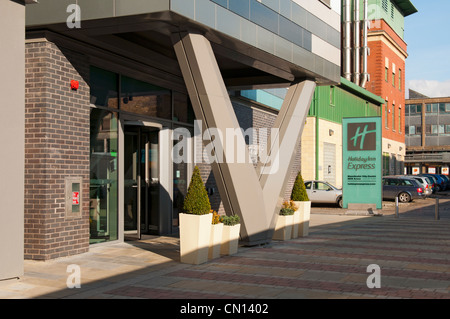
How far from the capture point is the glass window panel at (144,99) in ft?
41.5

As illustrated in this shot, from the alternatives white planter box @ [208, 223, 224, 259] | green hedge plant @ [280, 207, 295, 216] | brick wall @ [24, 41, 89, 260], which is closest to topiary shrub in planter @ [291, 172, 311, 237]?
green hedge plant @ [280, 207, 295, 216]

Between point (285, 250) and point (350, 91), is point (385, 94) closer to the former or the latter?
point (350, 91)

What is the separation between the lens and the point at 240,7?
38.1ft

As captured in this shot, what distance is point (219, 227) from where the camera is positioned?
1075 cm

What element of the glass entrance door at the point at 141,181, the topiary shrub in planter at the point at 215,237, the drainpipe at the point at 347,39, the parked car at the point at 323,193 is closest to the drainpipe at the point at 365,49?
the drainpipe at the point at 347,39

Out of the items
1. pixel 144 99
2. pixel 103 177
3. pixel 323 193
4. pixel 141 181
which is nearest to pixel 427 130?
pixel 323 193

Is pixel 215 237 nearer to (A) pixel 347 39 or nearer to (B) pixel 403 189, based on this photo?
(B) pixel 403 189

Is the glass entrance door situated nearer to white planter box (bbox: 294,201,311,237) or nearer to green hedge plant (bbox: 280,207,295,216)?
green hedge plant (bbox: 280,207,295,216)

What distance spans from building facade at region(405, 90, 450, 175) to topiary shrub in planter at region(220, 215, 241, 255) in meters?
67.2

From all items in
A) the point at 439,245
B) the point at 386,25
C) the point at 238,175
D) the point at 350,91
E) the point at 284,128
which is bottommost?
the point at 439,245

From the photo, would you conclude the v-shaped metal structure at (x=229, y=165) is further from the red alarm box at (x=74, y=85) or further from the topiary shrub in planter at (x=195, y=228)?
the red alarm box at (x=74, y=85)

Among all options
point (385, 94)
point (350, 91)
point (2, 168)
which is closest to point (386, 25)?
point (385, 94)

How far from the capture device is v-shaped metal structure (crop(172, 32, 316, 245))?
10703 millimetres

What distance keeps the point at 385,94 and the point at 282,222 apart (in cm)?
3968
